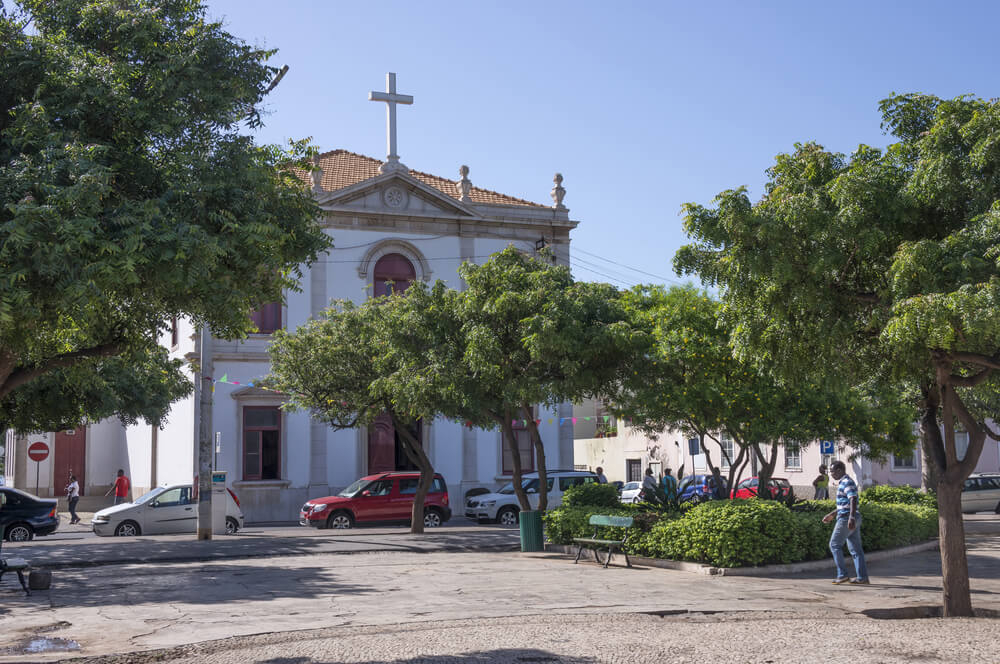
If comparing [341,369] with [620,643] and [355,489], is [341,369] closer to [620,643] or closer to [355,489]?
[355,489]

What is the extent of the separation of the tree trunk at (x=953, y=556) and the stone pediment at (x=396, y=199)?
2627cm

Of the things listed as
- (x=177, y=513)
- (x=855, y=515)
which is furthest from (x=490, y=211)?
(x=855, y=515)

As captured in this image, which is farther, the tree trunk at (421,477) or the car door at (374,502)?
the car door at (374,502)

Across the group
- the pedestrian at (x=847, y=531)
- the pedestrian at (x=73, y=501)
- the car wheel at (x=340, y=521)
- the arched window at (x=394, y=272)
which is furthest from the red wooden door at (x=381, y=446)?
the pedestrian at (x=847, y=531)

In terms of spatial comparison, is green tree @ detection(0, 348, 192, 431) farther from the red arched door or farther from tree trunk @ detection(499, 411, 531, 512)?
the red arched door

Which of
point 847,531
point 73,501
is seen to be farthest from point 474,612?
point 73,501

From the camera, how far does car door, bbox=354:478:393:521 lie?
27891mm

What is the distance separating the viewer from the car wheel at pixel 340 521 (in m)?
27.5

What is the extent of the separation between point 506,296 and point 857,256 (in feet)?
28.5

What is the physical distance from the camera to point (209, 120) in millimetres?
9555

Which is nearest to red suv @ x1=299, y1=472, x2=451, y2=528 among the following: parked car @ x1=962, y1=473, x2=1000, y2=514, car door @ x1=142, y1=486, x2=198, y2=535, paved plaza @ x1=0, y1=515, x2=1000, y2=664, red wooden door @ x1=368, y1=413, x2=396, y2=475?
car door @ x1=142, y1=486, x2=198, y2=535

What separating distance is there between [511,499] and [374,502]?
439 cm

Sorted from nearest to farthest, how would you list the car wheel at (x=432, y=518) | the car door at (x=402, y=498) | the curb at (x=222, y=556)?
1. the curb at (x=222, y=556)
2. the car door at (x=402, y=498)
3. the car wheel at (x=432, y=518)

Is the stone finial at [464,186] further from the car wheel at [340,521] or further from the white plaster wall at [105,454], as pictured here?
the white plaster wall at [105,454]
